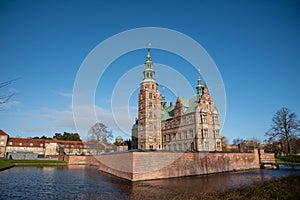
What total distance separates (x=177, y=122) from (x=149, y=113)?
299 inches

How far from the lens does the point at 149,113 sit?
51.8 meters

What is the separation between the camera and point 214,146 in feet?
146

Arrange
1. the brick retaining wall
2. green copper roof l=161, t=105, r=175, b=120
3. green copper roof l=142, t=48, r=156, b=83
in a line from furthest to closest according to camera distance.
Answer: green copper roof l=142, t=48, r=156, b=83 → green copper roof l=161, t=105, r=175, b=120 → the brick retaining wall

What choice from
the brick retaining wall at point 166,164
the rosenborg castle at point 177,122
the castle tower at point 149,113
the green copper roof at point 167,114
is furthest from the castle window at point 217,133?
the castle tower at point 149,113

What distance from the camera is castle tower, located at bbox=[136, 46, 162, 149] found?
5069 cm

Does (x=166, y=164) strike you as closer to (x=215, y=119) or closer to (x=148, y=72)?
(x=215, y=119)

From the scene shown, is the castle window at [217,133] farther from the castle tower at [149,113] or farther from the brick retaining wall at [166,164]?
the castle tower at [149,113]

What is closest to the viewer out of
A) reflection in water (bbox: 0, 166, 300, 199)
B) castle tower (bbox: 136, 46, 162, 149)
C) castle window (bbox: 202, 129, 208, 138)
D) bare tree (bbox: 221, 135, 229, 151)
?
reflection in water (bbox: 0, 166, 300, 199)

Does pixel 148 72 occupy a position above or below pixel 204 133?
above

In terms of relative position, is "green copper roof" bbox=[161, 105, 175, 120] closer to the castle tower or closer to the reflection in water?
the castle tower

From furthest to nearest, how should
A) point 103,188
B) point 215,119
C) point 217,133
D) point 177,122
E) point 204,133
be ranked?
point 177,122 < point 215,119 < point 217,133 < point 204,133 < point 103,188

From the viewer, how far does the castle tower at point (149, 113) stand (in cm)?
5069

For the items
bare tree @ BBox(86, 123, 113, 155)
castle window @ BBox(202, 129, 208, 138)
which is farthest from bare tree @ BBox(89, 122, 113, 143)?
castle window @ BBox(202, 129, 208, 138)

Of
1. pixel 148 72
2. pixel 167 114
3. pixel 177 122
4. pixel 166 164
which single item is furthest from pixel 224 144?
pixel 166 164
